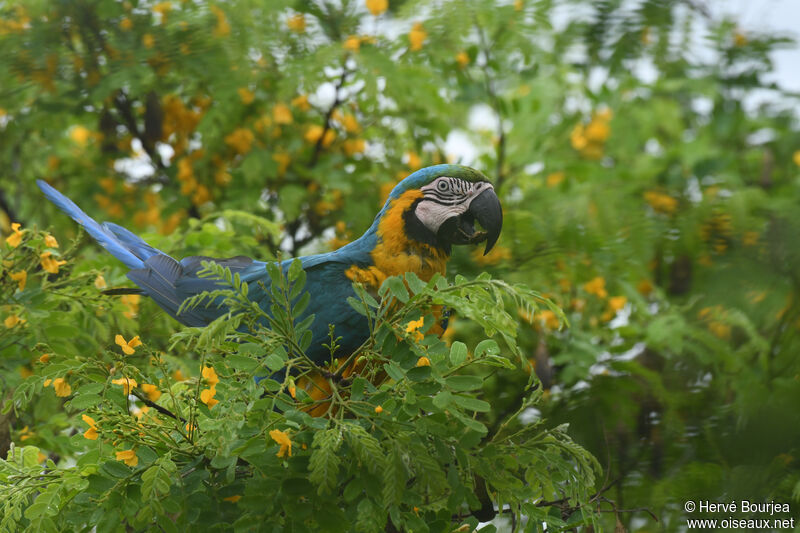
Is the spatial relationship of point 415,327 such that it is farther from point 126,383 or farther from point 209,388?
point 126,383

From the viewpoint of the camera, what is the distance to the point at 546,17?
3029 mm

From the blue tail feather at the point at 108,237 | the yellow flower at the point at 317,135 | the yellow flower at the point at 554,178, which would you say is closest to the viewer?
the blue tail feather at the point at 108,237

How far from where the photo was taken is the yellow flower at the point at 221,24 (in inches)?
123

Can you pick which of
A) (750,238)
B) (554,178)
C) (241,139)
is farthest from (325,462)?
(554,178)

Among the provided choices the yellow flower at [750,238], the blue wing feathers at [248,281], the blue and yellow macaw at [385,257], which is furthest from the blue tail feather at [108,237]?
the yellow flower at [750,238]

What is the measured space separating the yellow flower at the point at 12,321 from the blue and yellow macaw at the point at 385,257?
305 mm

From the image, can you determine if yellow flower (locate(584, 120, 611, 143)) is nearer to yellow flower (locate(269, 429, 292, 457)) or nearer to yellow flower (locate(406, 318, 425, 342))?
yellow flower (locate(406, 318, 425, 342))

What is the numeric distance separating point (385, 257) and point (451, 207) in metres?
0.21

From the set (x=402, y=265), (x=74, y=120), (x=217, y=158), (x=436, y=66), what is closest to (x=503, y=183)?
(x=436, y=66)

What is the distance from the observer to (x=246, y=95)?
10.5ft

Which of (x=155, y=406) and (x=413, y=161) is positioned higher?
(x=155, y=406)

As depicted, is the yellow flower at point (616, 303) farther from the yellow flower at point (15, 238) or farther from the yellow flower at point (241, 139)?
the yellow flower at point (15, 238)

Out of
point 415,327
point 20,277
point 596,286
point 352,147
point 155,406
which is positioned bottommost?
point 596,286

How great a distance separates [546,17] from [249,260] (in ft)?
4.89
